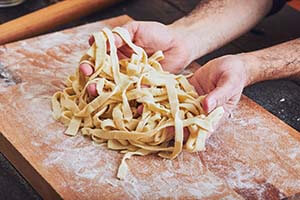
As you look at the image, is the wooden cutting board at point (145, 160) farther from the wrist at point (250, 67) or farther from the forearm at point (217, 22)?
the forearm at point (217, 22)

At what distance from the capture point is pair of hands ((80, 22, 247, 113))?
1590mm

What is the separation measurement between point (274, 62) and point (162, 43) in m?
0.33

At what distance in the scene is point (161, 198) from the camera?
4.76 ft

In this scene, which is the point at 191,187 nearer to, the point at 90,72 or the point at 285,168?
the point at 285,168

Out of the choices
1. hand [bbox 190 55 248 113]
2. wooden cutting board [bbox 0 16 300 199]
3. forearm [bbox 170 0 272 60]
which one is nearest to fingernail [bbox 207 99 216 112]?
hand [bbox 190 55 248 113]

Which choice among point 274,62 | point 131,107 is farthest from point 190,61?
point 131,107

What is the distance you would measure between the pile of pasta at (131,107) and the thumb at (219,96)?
20 millimetres

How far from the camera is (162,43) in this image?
183cm

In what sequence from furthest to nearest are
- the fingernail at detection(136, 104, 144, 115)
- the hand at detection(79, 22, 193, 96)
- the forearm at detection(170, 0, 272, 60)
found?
the forearm at detection(170, 0, 272, 60), the hand at detection(79, 22, 193, 96), the fingernail at detection(136, 104, 144, 115)

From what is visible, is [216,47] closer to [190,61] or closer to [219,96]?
[190,61]

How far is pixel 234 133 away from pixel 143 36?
367 millimetres

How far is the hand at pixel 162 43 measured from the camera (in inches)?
69.6

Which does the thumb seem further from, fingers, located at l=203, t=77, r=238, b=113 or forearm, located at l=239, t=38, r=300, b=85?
forearm, located at l=239, t=38, r=300, b=85

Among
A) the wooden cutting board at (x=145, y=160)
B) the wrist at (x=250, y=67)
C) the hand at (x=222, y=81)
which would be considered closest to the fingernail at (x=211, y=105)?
the hand at (x=222, y=81)
